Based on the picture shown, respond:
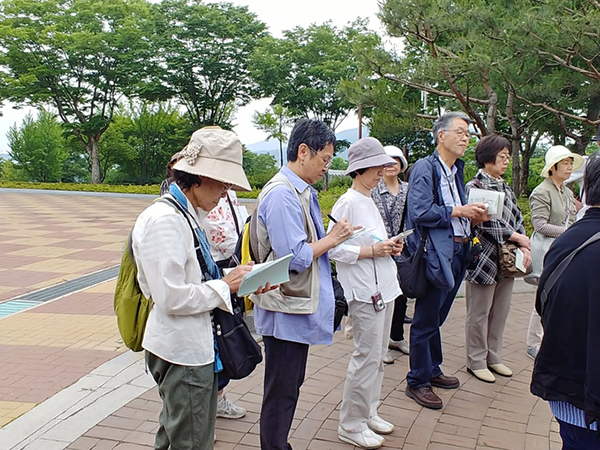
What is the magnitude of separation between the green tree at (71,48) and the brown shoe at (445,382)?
24.6 m

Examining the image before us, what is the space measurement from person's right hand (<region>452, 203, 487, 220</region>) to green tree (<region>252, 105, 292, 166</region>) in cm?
2311

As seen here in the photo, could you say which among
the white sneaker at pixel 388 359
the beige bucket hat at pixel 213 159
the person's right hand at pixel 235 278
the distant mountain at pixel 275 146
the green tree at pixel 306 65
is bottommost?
the white sneaker at pixel 388 359

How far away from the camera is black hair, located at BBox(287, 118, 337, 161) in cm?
255

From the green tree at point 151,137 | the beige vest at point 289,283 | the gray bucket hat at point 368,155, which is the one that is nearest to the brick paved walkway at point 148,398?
the beige vest at point 289,283

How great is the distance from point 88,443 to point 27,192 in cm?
2524

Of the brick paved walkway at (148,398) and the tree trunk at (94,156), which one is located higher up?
the tree trunk at (94,156)

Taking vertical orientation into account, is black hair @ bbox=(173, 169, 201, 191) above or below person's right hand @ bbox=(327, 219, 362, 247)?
above

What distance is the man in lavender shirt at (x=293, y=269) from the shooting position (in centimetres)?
248

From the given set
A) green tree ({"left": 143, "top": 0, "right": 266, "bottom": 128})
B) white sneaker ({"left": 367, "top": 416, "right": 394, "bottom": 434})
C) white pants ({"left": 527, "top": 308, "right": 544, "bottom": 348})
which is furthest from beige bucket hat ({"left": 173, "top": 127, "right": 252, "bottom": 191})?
green tree ({"left": 143, "top": 0, "right": 266, "bottom": 128})

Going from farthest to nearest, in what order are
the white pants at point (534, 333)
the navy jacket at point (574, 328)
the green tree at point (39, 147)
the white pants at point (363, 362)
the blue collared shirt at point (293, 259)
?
→ 1. the green tree at point (39, 147)
2. the white pants at point (534, 333)
3. the white pants at point (363, 362)
4. the blue collared shirt at point (293, 259)
5. the navy jacket at point (574, 328)

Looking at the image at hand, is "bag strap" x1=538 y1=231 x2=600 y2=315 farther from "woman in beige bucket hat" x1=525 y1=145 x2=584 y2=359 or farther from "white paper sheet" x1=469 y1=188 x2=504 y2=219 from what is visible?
"woman in beige bucket hat" x1=525 y1=145 x2=584 y2=359

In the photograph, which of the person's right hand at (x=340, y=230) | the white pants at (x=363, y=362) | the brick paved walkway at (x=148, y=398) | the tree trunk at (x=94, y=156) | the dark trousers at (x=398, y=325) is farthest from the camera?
the tree trunk at (x=94, y=156)

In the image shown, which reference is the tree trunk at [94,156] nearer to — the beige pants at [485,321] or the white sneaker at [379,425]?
the beige pants at [485,321]

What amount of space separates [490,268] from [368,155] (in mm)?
1514
